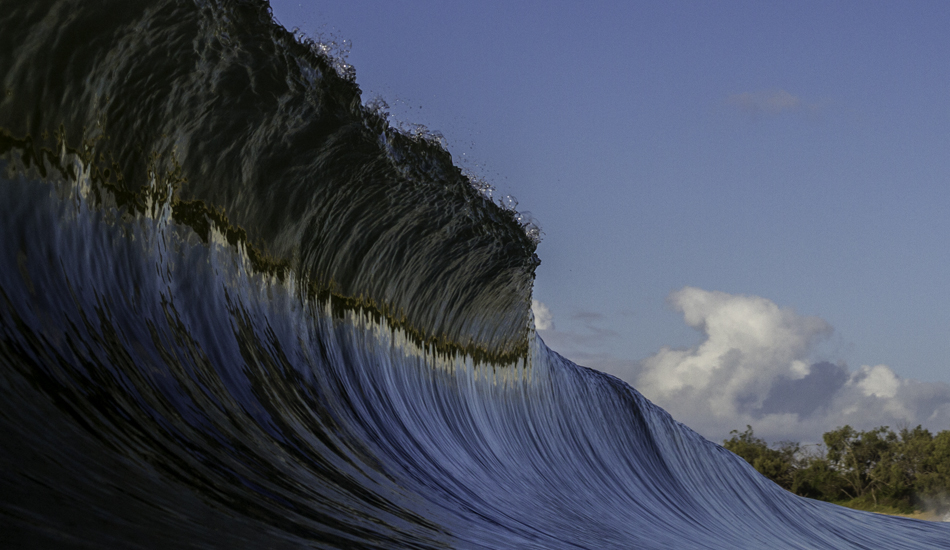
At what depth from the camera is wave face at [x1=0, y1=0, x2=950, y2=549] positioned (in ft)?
7.12

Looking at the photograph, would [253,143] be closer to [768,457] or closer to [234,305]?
[234,305]

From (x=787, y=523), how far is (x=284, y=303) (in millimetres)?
8278

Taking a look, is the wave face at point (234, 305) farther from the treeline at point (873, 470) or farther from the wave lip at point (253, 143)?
the treeline at point (873, 470)

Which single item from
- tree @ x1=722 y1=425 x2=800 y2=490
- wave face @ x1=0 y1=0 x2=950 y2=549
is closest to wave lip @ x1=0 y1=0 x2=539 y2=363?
wave face @ x1=0 y1=0 x2=950 y2=549

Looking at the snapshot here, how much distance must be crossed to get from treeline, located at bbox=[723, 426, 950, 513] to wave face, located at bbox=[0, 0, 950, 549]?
125ft

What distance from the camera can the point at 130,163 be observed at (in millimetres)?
3271

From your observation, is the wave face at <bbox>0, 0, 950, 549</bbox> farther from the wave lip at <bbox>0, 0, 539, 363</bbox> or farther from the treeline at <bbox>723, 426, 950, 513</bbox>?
the treeline at <bbox>723, 426, 950, 513</bbox>

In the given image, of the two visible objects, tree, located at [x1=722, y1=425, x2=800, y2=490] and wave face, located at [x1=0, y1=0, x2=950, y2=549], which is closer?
wave face, located at [x1=0, y1=0, x2=950, y2=549]

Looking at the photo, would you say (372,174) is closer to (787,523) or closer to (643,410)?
(643,410)

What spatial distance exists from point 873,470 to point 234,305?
144 feet

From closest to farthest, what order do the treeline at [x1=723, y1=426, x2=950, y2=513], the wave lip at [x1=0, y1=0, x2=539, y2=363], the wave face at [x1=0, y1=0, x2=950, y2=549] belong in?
1. the wave face at [x1=0, y1=0, x2=950, y2=549]
2. the wave lip at [x1=0, y1=0, x2=539, y2=363]
3. the treeline at [x1=723, y1=426, x2=950, y2=513]

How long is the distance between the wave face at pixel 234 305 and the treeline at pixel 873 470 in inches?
1498

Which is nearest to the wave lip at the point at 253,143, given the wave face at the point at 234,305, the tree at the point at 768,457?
the wave face at the point at 234,305

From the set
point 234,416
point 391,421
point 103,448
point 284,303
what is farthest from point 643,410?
point 103,448
